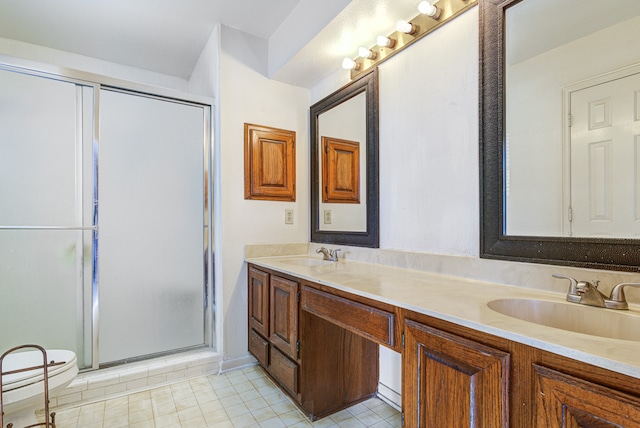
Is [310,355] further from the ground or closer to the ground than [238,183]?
closer to the ground

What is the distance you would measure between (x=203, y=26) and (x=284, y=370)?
228 centimetres

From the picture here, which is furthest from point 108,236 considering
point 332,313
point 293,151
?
point 332,313

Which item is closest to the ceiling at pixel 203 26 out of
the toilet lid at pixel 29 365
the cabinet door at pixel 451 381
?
the cabinet door at pixel 451 381

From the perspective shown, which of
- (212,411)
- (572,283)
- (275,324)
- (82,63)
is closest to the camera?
(572,283)

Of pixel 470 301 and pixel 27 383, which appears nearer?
pixel 470 301

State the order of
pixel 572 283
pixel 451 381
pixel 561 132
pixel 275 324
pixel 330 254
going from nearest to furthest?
pixel 451 381 → pixel 572 283 → pixel 561 132 → pixel 275 324 → pixel 330 254

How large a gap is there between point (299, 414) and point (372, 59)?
6.65 ft

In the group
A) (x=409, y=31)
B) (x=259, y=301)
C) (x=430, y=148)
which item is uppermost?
(x=409, y=31)

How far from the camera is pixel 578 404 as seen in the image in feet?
1.99

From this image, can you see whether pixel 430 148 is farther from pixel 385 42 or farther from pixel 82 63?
pixel 82 63

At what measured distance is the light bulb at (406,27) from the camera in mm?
1570

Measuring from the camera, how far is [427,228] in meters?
1.54

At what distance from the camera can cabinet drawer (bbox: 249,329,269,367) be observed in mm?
1920

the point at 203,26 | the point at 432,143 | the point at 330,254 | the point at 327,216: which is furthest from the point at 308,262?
the point at 203,26
